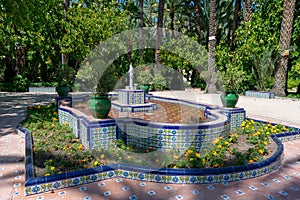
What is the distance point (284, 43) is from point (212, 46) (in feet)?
14.2

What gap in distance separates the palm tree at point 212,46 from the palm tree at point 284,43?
3.99m

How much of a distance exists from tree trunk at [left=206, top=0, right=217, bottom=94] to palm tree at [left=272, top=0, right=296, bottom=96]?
3.97 metres

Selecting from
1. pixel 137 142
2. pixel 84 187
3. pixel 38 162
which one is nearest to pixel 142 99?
pixel 137 142

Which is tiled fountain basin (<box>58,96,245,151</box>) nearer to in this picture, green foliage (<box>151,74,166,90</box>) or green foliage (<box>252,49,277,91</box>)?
green foliage (<box>252,49,277,91</box>)

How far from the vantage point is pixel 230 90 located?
674 cm

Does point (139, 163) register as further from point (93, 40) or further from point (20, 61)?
point (20, 61)

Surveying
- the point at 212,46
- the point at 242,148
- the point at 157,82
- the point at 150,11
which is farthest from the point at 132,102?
the point at 150,11

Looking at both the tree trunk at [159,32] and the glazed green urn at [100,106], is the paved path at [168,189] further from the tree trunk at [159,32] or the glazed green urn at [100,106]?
the tree trunk at [159,32]

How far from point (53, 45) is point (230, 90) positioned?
16403 mm

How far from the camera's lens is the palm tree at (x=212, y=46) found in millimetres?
16369

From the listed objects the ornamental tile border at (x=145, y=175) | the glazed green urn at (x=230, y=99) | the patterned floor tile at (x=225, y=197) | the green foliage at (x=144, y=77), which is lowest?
the patterned floor tile at (x=225, y=197)

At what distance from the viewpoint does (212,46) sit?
55.7 feet

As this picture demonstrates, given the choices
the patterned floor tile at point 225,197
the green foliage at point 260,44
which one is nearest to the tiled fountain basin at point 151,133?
the patterned floor tile at point 225,197

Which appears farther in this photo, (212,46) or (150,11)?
(150,11)
